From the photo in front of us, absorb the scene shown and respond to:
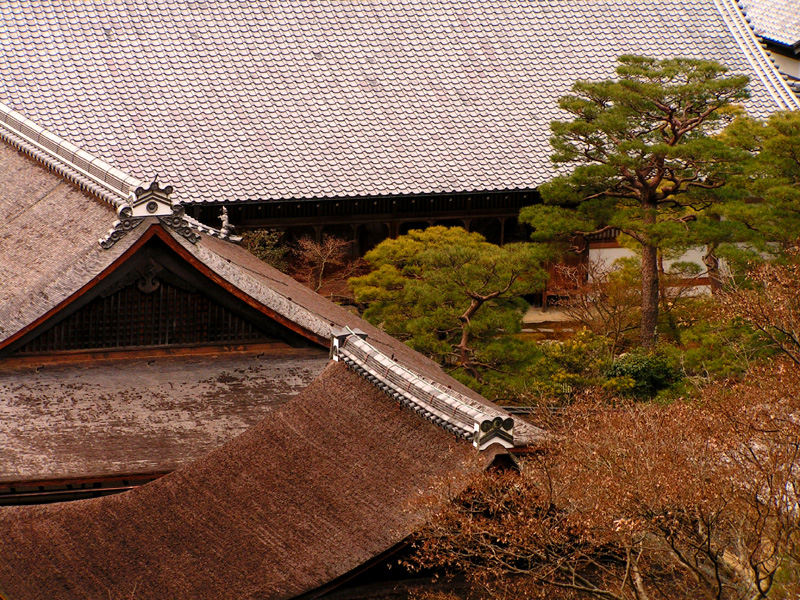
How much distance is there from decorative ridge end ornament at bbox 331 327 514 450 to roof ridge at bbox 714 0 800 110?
18.7m

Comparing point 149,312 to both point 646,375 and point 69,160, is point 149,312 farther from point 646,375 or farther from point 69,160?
point 646,375

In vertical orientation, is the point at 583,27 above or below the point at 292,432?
above

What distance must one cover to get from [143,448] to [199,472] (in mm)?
1861

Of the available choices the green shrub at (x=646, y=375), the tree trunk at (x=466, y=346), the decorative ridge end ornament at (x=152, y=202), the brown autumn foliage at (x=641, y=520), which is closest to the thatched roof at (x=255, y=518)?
the brown autumn foliage at (x=641, y=520)

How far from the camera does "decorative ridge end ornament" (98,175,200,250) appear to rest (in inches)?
611

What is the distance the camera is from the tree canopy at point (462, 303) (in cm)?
2155

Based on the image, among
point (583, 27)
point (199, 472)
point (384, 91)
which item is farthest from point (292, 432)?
point (583, 27)

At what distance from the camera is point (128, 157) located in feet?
86.3

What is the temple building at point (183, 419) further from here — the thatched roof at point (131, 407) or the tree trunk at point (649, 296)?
the tree trunk at point (649, 296)

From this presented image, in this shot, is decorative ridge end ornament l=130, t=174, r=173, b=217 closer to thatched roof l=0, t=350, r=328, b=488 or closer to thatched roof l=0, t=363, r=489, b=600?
thatched roof l=0, t=350, r=328, b=488

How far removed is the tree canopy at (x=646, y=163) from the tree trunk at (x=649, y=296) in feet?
0.06

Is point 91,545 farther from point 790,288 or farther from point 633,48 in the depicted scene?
point 633,48

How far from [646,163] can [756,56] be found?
35.2 feet

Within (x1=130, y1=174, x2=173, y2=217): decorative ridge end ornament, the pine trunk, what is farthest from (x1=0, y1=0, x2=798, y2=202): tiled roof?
(x1=130, y1=174, x2=173, y2=217): decorative ridge end ornament
